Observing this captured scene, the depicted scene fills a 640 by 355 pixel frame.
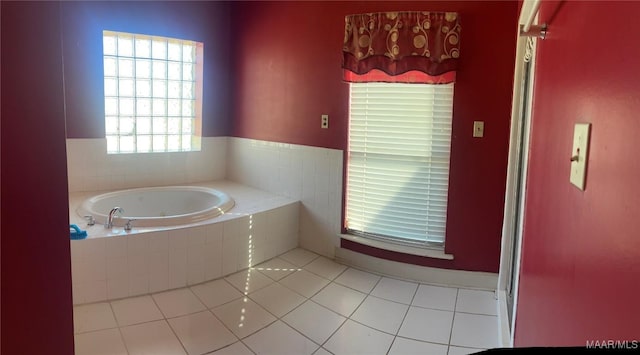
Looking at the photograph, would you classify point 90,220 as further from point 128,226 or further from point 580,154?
point 580,154

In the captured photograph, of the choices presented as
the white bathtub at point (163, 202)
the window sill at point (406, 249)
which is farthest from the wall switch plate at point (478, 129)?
the white bathtub at point (163, 202)

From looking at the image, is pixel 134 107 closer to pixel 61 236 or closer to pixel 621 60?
pixel 61 236

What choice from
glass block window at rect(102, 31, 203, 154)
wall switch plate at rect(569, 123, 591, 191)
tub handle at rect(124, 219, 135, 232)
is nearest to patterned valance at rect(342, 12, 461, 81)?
glass block window at rect(102, 31, 203, 154)

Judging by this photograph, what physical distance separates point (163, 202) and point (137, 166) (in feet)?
1.40

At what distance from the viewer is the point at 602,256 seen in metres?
0.58

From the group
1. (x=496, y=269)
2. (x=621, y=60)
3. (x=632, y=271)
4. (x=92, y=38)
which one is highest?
(x=92, y=38)

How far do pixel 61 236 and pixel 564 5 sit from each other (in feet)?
4.36

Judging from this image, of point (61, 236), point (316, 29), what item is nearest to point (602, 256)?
point (61, 236)

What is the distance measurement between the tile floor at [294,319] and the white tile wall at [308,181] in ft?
1.72

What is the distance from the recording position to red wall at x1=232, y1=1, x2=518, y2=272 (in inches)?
105

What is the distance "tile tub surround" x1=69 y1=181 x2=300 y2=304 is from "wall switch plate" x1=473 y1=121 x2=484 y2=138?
1647 mm

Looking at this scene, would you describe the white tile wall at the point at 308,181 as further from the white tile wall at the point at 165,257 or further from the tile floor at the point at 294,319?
the tile floor at the point at 294,319

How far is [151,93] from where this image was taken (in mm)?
3756

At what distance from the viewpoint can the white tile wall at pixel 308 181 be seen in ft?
10.9
